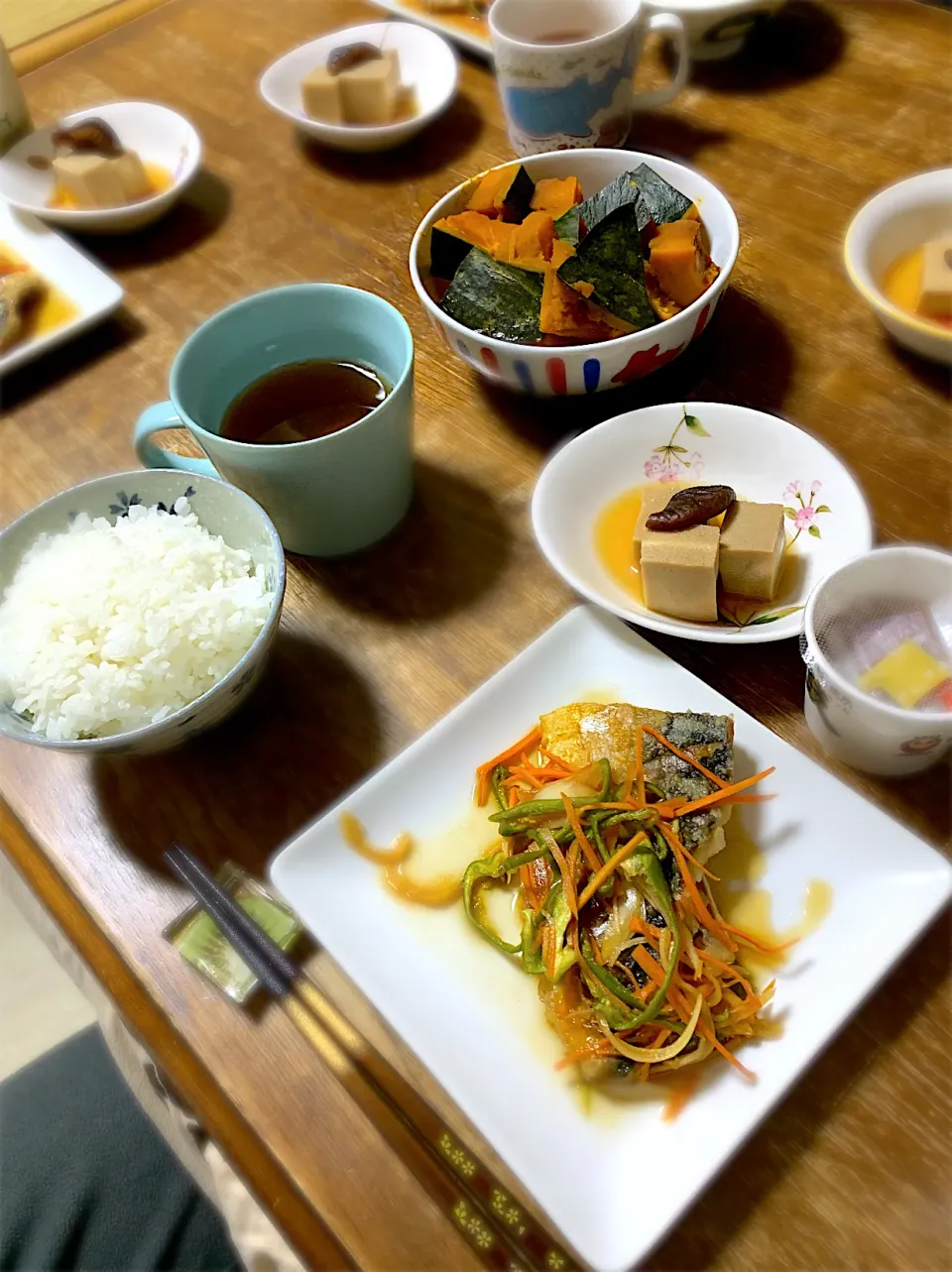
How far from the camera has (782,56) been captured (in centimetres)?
138

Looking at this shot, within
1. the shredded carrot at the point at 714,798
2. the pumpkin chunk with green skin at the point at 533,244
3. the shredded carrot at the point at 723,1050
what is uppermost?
the pumpkin chunk with green skin at the point at 533,244

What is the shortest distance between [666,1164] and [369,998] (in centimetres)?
22

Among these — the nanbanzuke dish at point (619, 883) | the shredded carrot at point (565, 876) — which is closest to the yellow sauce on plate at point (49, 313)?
the nanbanzuke dish at point (619, 883)

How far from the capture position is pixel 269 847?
78 cm

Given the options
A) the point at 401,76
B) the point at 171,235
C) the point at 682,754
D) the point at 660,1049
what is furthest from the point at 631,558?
the point at 401,76

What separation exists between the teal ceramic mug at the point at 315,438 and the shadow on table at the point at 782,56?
2.68 ft

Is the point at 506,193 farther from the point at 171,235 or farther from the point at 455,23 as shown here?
the point at 455,23

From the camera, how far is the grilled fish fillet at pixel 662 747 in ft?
2.29

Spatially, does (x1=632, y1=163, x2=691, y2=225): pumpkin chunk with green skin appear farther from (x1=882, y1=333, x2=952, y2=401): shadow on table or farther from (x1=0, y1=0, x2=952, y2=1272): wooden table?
(x1=882, y1=333, x2=952, y2=401): shadow on table

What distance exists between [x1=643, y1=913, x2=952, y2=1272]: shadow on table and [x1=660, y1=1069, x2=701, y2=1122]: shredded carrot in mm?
21

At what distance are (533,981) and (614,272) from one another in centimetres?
69

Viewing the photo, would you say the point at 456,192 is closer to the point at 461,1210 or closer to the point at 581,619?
the point at 581,619

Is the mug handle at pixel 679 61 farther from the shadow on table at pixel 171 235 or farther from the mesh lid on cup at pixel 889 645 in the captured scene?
the mesh lid on cup at pixel 889 645

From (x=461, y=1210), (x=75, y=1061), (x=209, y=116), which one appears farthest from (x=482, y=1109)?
(x=209, y=116)
